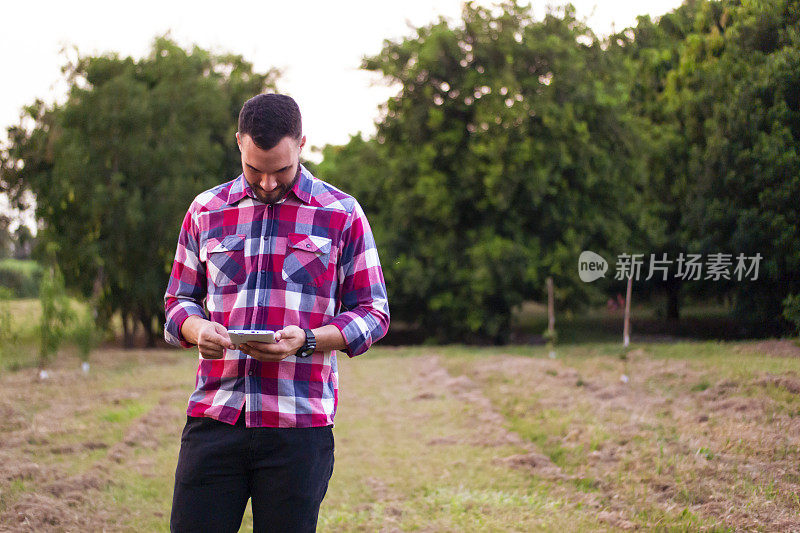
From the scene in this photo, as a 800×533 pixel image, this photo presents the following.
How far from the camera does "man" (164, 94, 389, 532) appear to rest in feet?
7.30

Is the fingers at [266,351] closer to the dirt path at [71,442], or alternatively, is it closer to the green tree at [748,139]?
the dirt path at [71,442]

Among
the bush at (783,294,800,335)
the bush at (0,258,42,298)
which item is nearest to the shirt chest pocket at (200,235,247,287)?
the bush at (783,294,800,335)

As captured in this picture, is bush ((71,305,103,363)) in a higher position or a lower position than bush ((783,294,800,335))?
lower

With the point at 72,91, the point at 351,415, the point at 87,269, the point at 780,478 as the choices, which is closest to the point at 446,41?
the point at 72,91

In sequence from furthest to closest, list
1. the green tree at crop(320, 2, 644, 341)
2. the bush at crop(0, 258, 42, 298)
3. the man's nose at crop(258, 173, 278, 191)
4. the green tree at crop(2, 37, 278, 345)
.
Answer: the green tree at crop(320, 2, 644, 341) < the green tree at crop(2, 37, 278, 345) < the bush at crop(0, 258, 42, 298) < the man's nose at crop(258, 173, 278, 191)

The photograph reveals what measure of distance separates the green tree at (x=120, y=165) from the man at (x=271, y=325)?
15.9 metres

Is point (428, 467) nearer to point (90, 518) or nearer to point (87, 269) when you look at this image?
point (90, 518)

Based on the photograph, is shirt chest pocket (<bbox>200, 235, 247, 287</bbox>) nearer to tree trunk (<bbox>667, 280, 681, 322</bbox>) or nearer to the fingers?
the fingers

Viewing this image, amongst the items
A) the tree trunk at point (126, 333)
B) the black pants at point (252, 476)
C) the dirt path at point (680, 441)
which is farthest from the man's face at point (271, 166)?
the tree trunk at point (126, 333)

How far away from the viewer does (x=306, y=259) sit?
2.29m

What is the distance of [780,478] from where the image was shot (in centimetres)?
468

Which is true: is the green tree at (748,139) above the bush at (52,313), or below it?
above

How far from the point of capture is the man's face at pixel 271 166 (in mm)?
2240

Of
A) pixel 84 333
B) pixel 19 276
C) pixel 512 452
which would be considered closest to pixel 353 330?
pixel 512 452
